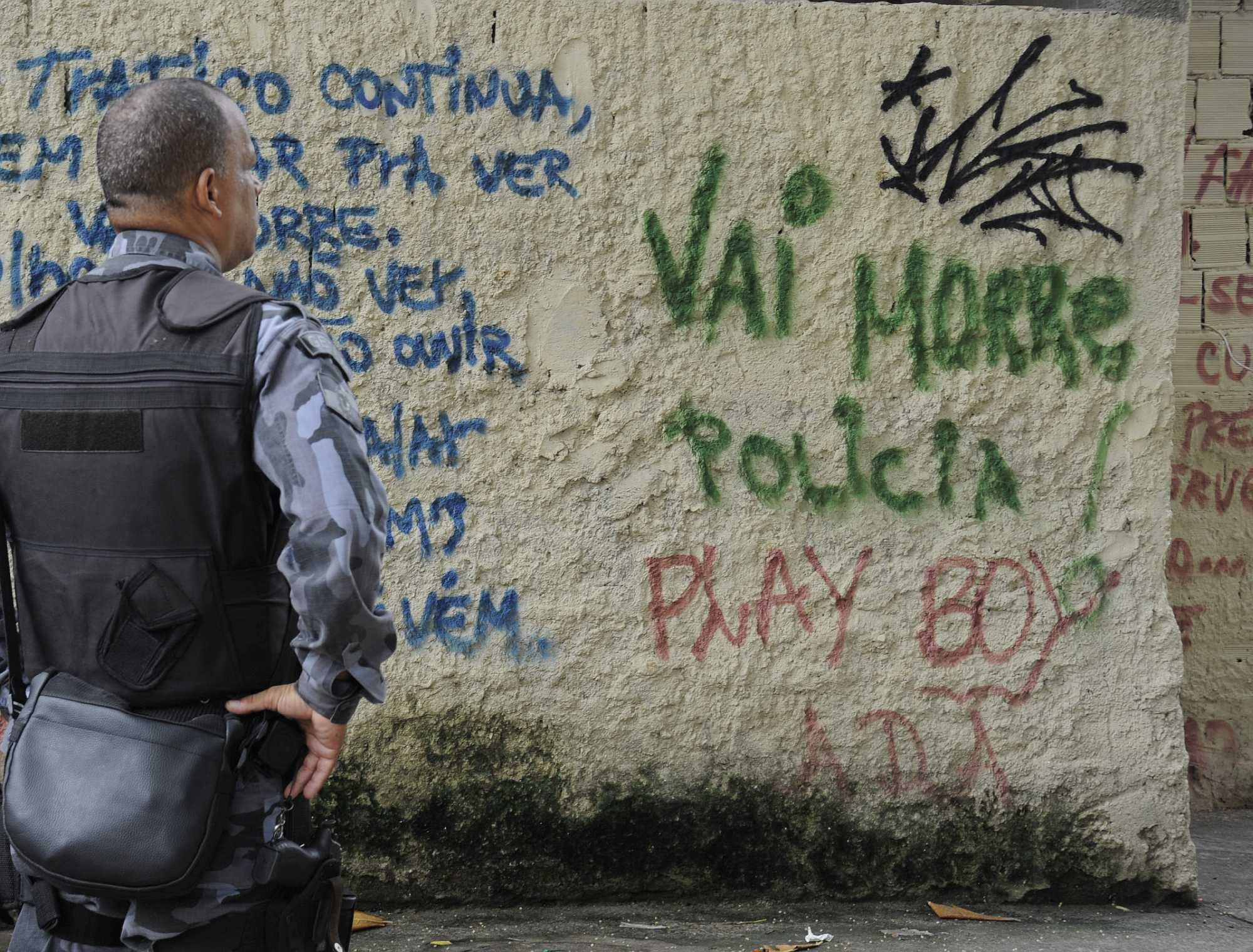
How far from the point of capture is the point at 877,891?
344 cm

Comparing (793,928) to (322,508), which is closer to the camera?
(322,508)

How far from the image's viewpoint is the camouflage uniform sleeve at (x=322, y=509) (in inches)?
69.4

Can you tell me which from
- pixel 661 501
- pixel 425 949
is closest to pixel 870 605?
pixel 661 501

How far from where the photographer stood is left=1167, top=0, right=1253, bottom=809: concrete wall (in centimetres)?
451

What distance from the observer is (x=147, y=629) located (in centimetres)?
179

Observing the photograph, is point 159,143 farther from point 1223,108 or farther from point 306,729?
point 1223,108

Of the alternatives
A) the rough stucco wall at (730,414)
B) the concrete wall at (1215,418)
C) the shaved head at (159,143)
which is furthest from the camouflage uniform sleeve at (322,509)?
the concrete wall at (1215,418)

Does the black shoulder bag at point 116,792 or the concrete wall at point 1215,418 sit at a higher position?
the concrete wall at point 1215,418

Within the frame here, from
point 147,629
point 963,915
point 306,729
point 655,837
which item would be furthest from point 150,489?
point 963,915

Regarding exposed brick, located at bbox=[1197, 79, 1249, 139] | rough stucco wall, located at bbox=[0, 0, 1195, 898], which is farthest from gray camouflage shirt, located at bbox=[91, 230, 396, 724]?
exposed brick, located at bbox=[1197, 79, 1249, 139]

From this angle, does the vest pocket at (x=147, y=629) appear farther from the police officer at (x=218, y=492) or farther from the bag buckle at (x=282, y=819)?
the bag buckle at (x=282, y=819)

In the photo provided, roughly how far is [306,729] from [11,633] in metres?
0.51

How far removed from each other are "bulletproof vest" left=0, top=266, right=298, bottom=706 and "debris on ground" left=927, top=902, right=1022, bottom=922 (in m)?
2.23

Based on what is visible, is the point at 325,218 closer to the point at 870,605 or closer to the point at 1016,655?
the point at 870,605
